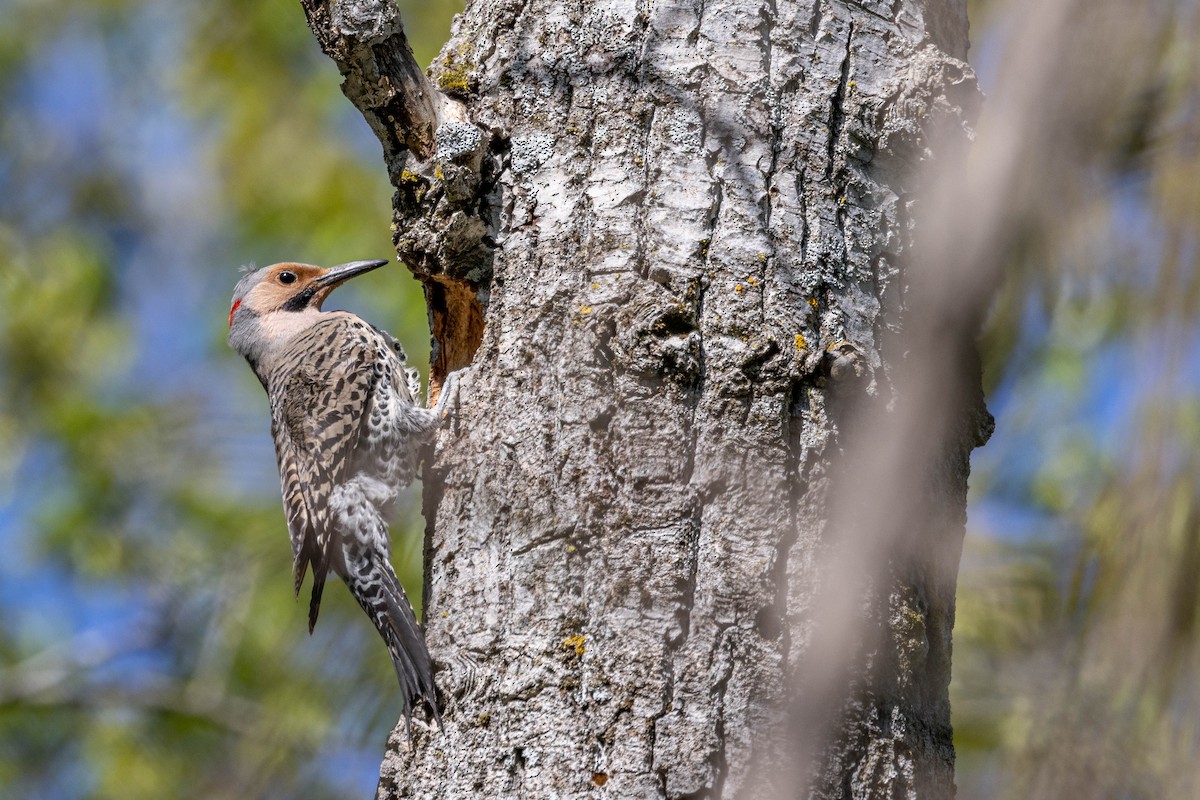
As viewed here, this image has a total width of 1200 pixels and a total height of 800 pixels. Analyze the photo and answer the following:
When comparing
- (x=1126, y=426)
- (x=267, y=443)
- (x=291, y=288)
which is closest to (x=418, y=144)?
(x=1126, y=426)

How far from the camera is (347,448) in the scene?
3916 mm

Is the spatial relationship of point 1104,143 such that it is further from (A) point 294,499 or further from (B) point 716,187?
(A) point 294,499

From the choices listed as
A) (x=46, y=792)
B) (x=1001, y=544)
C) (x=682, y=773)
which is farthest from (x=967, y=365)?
(x=46, y=792)

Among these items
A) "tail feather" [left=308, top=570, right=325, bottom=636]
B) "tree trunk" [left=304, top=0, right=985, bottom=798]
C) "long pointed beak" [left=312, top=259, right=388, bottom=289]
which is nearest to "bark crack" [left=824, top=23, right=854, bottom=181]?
"tree trunk" [left=304, top=0, right=985, bottom=798]

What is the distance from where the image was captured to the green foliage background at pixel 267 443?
1981 mm

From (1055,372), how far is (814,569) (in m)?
2.86

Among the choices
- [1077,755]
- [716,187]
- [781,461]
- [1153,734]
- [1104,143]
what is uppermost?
[1104,143]

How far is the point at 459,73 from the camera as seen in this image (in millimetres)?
2830

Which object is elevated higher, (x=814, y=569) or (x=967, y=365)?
(x=967, y=365)

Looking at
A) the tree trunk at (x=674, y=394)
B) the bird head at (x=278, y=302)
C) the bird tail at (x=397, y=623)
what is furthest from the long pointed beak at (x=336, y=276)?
the tree trunk at (x=674, y=394)

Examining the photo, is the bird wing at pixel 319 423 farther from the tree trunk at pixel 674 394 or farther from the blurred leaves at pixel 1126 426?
the blurred leaves at pixel 1126 426

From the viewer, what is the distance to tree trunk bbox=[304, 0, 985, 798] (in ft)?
7.03

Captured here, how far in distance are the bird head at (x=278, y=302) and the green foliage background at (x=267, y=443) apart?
83 centimetres

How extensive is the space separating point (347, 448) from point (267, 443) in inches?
85.5
